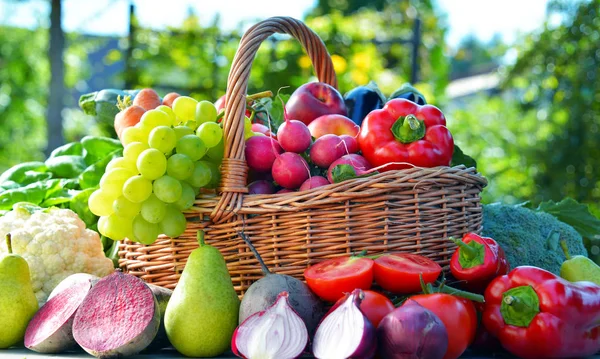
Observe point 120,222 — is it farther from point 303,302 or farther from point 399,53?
point 399,53

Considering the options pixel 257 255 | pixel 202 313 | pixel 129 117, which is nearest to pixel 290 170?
pixel 257 255

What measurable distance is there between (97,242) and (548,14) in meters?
4.92

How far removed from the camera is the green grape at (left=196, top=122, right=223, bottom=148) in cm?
187

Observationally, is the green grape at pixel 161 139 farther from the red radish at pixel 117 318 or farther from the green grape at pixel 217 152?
the red radish at pixel 117 318

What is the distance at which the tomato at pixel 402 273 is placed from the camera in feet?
5.42

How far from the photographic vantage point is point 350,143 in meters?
2.00

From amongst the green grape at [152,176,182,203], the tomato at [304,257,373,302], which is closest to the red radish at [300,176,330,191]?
the tomato at [304,257,373,302]

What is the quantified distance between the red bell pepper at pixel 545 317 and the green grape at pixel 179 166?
90 centimetres

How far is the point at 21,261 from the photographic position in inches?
69.8

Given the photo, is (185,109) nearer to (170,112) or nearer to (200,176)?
(170,112)

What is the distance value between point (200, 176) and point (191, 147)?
0.09 meters

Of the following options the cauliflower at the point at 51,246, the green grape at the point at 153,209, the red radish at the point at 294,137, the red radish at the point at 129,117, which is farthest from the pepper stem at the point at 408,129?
the cauliflower at the point at 51,246

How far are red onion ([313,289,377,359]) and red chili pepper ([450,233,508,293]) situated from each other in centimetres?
Answer: 41

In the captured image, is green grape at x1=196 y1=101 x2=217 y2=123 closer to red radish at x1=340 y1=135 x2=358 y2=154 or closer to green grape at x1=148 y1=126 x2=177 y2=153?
green grape at x1=148 y1=126 x2=177 y2=153
